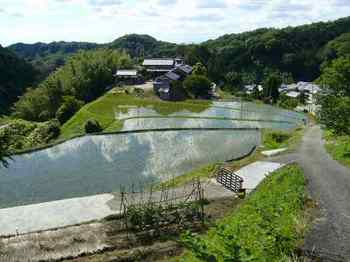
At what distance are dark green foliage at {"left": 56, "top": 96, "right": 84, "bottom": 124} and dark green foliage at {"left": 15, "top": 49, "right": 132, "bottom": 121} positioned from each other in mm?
6927

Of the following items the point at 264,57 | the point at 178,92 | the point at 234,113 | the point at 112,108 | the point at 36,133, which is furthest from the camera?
the point at 264,57

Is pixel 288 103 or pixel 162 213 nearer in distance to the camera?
pixel 162 213

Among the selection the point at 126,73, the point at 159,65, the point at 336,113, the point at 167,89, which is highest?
the point at 159,65

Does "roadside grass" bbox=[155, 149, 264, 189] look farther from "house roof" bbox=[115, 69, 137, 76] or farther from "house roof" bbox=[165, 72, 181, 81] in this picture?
"house roof" bbox=[115, 69, 137, 76]

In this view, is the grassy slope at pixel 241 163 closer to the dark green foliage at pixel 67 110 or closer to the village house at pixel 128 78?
the dark green foliage at pixel 67 110

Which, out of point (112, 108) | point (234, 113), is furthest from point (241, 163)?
point (112, 108)

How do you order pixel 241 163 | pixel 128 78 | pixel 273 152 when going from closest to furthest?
pixel 241 163
pixel 273 152
pixel 128 78

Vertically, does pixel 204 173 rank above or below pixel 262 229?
below

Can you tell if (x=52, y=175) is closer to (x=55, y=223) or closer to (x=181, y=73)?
(x=55, y=223)

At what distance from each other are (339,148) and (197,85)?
38.0m

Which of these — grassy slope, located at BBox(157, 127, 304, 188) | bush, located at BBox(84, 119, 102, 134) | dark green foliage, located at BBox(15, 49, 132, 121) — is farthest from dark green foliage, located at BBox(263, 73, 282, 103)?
bush, located at BBox(84, 119, 102, 134)

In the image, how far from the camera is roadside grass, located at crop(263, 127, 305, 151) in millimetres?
35125

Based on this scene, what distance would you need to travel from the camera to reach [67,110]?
5669 centimetres

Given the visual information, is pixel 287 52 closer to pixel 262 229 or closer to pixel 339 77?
pixel 339 77
